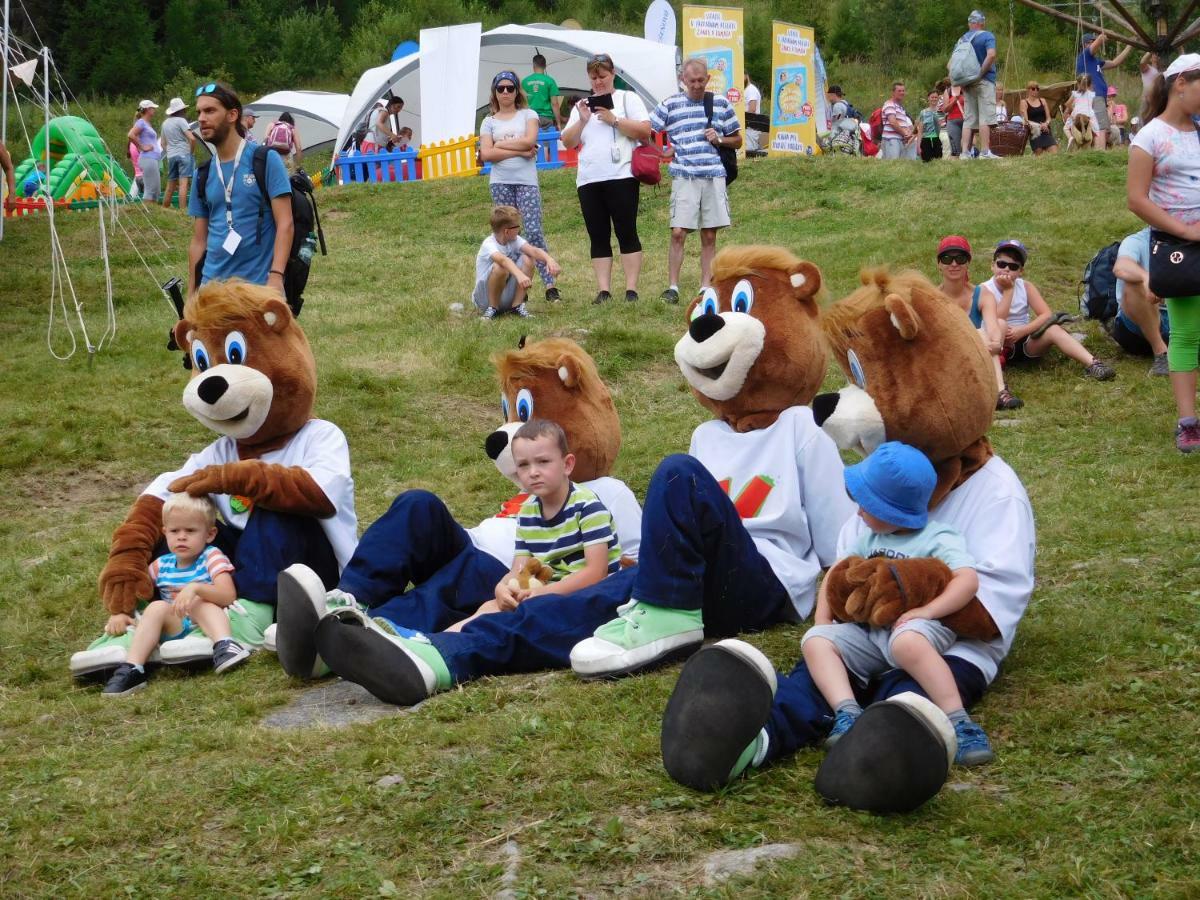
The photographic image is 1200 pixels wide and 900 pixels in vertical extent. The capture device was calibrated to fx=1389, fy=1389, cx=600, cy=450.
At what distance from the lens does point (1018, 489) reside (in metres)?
3.75

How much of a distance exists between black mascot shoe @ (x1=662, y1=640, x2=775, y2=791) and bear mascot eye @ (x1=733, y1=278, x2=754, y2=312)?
5.80 ft

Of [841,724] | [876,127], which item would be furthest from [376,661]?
[876,127]

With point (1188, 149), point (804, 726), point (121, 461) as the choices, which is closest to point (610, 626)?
point (804, 726)

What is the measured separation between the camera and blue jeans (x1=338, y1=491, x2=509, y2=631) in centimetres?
454

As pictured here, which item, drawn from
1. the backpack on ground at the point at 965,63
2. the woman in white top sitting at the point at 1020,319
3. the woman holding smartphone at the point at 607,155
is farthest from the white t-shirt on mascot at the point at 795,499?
the backpack on ground at the point at 965,63

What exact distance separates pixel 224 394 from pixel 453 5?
35832 mm

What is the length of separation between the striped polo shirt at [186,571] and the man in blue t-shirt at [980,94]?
45.1ft

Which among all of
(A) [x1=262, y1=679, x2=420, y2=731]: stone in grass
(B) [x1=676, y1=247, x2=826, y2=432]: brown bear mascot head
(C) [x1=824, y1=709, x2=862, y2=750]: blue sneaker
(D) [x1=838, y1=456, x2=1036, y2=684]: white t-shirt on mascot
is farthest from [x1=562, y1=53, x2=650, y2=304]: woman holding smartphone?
(C) [x1=824, y1=709, x2=862, y2=750]: blue sneaker

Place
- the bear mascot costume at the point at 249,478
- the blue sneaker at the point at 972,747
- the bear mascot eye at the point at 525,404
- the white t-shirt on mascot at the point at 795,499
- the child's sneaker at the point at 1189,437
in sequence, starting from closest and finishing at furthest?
the blue sneaker at the point at 972,747, the white t-shirt on mascot at the point at 795,499, the bear mascot costume at the point at 249,478, the bear mascot eye at the point at 525,404, the child's sneaker at the point at 1189,437

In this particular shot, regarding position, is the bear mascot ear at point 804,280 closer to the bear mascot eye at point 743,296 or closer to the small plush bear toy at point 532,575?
the bear mascot eye at point 743,296

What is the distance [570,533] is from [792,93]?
16.9 metres

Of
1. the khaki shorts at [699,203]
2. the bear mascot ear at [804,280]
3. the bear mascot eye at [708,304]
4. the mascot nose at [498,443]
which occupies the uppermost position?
the khaki shorts at [699,203]

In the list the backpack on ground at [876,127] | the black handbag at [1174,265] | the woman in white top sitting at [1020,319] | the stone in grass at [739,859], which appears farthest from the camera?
the backpack on ground at [876,127]

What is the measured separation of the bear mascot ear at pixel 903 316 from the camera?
3.75 m
